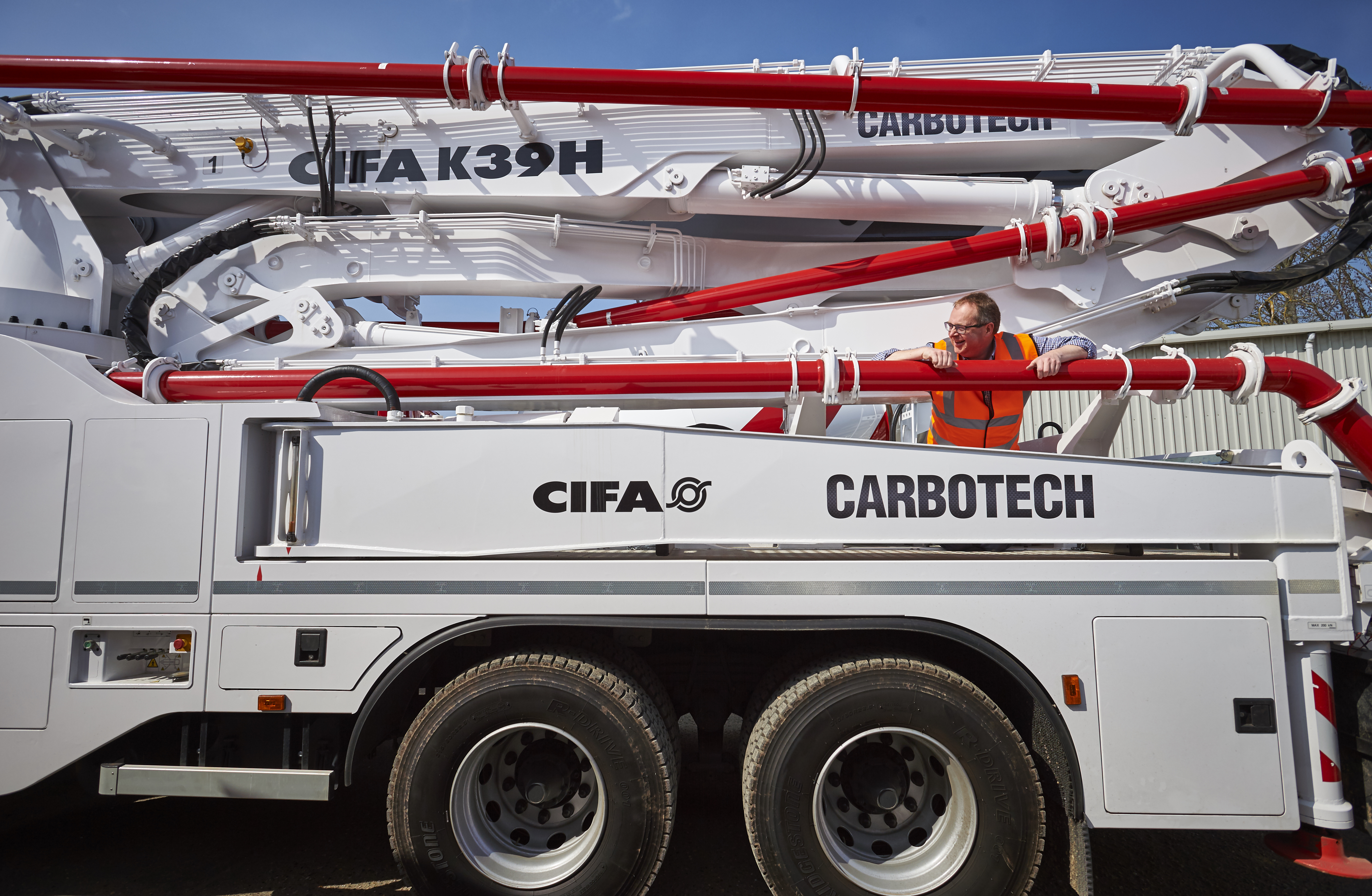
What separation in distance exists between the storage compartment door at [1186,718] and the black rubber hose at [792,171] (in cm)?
270

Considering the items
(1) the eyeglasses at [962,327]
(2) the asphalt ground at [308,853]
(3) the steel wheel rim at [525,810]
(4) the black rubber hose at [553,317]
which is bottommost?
(2) the asphalt ground at [308,853]

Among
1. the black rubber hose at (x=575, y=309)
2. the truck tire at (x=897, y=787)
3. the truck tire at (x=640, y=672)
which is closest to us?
the truck tire at (x=897, y=787)

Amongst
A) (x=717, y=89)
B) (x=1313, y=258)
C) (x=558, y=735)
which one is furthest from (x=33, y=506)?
(x=1313, y=258)

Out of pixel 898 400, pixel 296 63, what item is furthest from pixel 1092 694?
pixel 296 63

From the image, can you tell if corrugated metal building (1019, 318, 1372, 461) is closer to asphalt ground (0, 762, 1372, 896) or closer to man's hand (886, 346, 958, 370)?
asphalt ground (0, 762, 1372, 896)

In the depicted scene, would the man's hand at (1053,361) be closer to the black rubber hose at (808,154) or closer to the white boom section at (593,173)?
the white boom section at (593,173)

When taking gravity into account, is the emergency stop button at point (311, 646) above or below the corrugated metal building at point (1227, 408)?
below

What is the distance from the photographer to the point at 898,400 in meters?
3.45

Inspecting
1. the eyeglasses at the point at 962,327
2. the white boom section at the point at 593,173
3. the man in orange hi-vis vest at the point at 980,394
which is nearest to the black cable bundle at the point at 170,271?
the white boom section at the point at 593,173

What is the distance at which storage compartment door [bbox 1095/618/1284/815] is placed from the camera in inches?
101

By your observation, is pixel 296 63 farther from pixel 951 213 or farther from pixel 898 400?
pixel 951 213

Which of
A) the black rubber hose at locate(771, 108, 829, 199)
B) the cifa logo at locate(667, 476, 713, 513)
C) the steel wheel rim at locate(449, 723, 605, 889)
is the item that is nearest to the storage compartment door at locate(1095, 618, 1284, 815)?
the cifa logo at locate(667, 476, 713, 513)

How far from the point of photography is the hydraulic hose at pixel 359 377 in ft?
9.91

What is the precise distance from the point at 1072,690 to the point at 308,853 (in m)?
3.34
